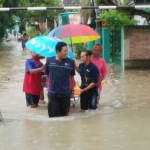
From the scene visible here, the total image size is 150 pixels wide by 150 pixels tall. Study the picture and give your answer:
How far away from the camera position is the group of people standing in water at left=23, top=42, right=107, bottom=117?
857 centimetres

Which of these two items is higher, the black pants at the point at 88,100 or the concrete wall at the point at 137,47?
the black pants at the point at 88,100

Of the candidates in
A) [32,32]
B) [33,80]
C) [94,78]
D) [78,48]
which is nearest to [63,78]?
[94,78]

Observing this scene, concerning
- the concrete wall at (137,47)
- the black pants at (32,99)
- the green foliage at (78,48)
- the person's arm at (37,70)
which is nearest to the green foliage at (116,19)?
the concrete wall at (137,47)

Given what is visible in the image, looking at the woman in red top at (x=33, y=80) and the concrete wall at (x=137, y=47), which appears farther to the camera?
the concrete wall at (x=137, y=47)

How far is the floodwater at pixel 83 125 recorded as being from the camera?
6934mm

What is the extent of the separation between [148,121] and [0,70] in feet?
38.0

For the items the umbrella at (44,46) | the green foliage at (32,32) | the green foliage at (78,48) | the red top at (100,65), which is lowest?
the green foliage at (32,32)

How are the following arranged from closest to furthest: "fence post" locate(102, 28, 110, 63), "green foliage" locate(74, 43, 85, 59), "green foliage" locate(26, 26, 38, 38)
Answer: "fence post" locate(102, 28, 110, 63), "green foliage" locate(74, 43, 85, 59), "green foliage" locate(26, 26, 38, 38)

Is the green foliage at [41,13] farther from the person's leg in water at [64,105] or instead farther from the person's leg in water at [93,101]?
the person's leg in water at [64,105]

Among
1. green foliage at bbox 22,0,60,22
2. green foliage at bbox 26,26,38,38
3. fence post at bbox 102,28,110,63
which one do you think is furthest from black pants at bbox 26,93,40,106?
green foliage at bbox 26,26,38,38

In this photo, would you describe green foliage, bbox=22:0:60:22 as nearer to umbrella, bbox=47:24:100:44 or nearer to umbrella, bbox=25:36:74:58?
umbrella, bbox=47:24:100:44

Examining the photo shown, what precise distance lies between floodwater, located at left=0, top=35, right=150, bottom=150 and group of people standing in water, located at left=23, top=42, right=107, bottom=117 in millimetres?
234

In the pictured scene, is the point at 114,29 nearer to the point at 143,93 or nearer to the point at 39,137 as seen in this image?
the point at 143,93

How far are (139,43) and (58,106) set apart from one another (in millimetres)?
10405
